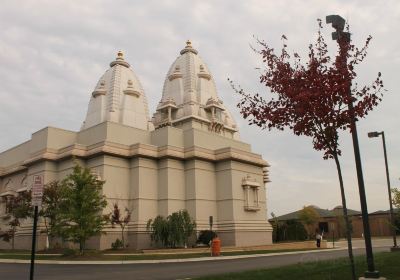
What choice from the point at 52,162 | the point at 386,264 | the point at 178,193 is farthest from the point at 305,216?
the point at 386,264

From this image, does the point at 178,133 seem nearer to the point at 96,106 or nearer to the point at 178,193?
the point at 178,193

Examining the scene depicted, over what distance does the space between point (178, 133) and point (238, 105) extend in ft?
95.4

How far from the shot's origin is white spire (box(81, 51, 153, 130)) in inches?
1775

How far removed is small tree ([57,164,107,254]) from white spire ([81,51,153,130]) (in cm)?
1744

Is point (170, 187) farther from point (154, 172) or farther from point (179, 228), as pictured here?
point (179, 228)

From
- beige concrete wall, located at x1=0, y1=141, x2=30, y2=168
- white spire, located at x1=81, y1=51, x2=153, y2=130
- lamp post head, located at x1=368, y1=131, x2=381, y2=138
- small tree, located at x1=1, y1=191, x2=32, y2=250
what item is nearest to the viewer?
lamp post head, located at x1=368, y1=131, x2=381, y2=138

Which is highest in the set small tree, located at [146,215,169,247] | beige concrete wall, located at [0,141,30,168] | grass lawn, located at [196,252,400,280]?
beige concrete wall, located at [0,141,30,168]

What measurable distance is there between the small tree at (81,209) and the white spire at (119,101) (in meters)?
17.4

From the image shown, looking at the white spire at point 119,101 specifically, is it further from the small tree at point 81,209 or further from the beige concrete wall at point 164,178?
the small tree at point 81,209

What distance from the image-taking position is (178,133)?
40.1 m

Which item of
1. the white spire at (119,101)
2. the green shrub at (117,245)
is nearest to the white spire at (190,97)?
the white spire at (119,101)

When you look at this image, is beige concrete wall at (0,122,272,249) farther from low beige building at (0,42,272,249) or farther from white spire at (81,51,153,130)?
white spire at (81,51,153,130)

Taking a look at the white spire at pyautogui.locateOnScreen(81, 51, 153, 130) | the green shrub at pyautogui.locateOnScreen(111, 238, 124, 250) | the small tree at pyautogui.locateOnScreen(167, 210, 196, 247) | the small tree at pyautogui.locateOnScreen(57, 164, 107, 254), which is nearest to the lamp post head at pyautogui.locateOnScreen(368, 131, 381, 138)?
the small tree at pyautogui.locateOnScreen(167, 210, 196, 247)

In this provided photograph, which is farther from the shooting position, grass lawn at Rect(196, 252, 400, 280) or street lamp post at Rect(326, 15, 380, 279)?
grass lawn at Rect(196, 252, 400, 280)
